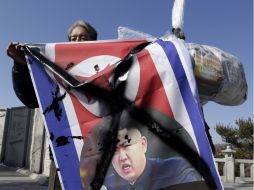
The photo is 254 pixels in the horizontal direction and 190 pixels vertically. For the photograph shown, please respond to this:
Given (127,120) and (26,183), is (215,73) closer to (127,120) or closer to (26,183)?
(127,120)

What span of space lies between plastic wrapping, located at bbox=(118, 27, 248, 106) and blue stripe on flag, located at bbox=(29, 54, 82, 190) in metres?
0.45

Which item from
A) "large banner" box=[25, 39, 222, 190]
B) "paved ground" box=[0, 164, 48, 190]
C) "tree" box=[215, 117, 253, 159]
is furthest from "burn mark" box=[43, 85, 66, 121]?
"tree" box=[215, 117, 253, 159]

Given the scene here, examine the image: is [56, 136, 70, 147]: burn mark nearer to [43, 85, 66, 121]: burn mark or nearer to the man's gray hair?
[43, 85, 66, 121]: burn mark

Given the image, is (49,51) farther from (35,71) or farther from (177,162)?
(177,162)

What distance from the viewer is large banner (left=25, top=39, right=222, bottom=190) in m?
1.55

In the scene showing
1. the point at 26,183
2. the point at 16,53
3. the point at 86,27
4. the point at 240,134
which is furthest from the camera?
the point at 240,134

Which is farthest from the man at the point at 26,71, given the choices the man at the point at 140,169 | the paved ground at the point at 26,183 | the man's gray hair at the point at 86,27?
the paved ground at the point at 26,183

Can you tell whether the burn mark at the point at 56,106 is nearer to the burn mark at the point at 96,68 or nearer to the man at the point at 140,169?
the burn mark at the point at 96,68

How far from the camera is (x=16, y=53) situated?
182 cm

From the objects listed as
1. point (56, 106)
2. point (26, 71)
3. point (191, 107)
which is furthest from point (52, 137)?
point (191, 107)

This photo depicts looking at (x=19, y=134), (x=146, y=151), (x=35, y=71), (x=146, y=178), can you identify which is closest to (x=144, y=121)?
(x=146, y=151)

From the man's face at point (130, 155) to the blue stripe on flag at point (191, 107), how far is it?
234 millimetres

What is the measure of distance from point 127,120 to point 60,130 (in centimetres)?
31

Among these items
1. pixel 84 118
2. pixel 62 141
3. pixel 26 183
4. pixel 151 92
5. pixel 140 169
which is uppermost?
pixel 151 92
